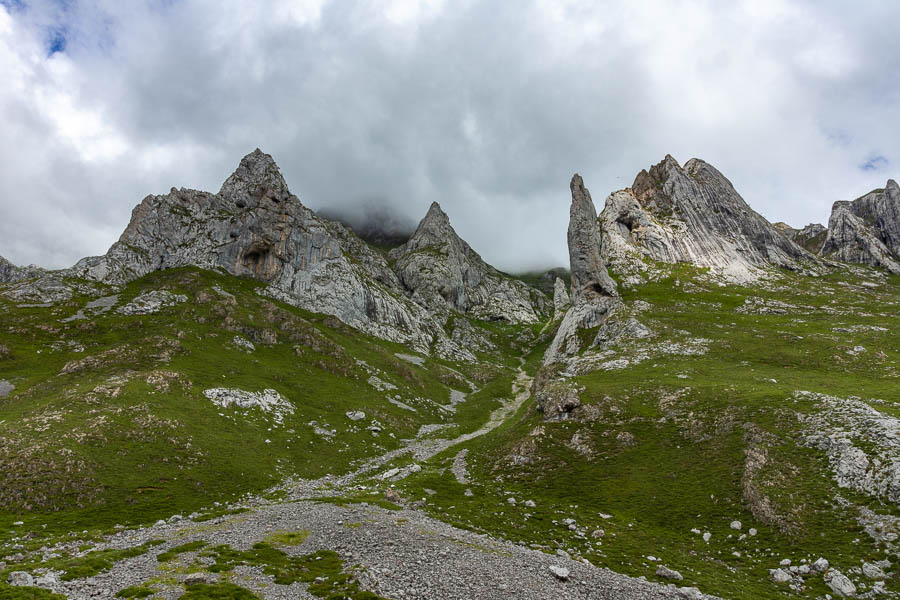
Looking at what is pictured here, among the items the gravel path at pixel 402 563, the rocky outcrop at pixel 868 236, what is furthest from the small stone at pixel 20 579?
the rocky outcrop at pixel 868 236

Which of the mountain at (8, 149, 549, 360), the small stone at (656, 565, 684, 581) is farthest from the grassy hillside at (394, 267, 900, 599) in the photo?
the mountain at (8, 149, 549, 360)

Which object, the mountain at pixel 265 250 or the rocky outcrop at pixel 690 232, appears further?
the mountain at pixel 265 250

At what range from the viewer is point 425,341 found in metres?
181

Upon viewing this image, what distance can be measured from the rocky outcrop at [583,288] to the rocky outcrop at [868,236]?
142305 millimetres

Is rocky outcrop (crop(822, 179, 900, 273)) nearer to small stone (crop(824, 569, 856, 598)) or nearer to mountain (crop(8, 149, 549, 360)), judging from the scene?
mountain (crop(8, 149, 549, 360))

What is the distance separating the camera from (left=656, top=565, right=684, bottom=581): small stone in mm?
24234

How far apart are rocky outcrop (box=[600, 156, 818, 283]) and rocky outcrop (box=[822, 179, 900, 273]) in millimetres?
30183

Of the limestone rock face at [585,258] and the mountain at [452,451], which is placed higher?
the limestone rock face at [585,258]

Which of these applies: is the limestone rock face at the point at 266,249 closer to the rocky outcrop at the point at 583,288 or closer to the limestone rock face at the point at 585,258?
the rocky outcrop at the point at 583,288

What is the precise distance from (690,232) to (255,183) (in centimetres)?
20294

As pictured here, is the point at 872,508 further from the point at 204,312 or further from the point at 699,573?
the point at 204,312

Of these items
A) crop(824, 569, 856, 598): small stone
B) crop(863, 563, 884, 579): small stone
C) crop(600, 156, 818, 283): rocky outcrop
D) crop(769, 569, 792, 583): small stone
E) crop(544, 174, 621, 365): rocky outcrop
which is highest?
crop(600, 156, 818, 283): rocky outcrop

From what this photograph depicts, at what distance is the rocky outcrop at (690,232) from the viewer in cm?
15462

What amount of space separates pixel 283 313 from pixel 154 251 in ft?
246
